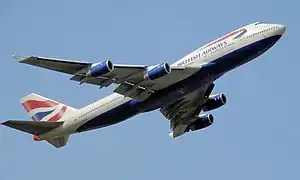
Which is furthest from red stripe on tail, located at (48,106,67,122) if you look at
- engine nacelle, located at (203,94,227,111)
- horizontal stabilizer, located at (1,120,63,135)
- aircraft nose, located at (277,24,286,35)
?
aircraft nose, located at (277,24,286,35)

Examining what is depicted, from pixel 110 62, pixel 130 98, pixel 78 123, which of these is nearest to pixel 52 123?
pixel 78 123

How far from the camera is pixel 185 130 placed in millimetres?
73562

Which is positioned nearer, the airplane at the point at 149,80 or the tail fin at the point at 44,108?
the airplane at the point at 149,80

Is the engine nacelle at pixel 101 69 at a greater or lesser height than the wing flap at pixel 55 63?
lesser

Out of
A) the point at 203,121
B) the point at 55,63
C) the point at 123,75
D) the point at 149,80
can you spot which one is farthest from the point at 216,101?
the point at 55,63

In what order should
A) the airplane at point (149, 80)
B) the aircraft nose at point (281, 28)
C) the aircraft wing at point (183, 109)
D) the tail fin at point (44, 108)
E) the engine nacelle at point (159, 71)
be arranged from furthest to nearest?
the tail fin at point (44, 108), the aircraft wing at point (183, 109), the aircraft nose at point (281, 28), the engine nacelle at point (159, 71), the airplane at point (149, 80)

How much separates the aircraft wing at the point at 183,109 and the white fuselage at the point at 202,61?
618 cm

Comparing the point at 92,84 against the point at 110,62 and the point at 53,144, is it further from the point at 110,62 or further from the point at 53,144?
the point at 53,144

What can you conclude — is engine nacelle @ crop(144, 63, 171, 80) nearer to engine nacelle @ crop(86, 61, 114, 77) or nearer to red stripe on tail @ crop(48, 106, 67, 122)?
engine nacelle @ crop(86, 61, 114, 77)

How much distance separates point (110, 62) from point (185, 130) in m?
17.3

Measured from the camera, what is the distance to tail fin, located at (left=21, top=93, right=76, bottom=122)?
71.1 m

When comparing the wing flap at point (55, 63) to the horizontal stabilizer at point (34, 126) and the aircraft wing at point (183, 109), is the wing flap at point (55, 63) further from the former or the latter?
the aircraft wing at point (183, 109)

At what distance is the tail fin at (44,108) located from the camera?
7106 cm

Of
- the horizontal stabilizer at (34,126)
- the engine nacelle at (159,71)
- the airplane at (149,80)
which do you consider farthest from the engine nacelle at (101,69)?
the horizontal stabilizer at (34,126)
